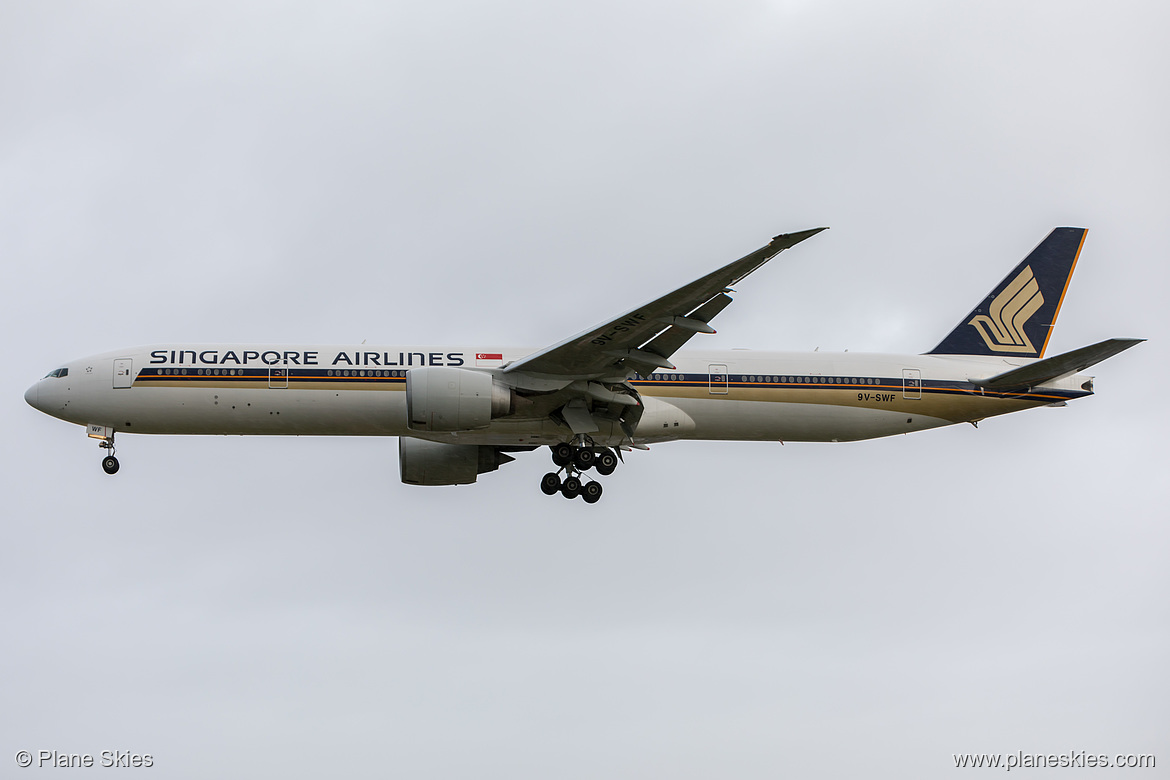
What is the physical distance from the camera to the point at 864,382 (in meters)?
33.4

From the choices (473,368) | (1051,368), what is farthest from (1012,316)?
(473,368)

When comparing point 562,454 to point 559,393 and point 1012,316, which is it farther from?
point 1012,316

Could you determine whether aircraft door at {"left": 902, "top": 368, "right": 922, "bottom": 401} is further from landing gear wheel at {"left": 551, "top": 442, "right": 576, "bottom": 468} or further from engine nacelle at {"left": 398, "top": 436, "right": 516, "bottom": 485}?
engine nacelle at {"left": 398, "top": 436, "right": 516, "bottom": 485}

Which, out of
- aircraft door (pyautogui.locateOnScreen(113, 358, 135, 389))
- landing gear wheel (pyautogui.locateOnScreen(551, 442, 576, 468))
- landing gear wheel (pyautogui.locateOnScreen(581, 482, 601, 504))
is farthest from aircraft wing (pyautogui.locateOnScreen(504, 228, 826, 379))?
aircraft door (pyautogui.locateOnScreen(113, 358, 135, 389))

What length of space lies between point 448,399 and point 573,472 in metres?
5.15

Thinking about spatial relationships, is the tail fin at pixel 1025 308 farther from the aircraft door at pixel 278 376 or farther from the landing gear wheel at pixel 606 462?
the aircraft door at pixel 278 376

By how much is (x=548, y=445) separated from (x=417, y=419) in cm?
543

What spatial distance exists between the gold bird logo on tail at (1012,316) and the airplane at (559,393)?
1.35 metres

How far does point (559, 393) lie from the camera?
31.2 metres

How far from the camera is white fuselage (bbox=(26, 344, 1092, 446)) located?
104 ft

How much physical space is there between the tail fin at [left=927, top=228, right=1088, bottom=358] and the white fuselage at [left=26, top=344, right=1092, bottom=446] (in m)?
2.12

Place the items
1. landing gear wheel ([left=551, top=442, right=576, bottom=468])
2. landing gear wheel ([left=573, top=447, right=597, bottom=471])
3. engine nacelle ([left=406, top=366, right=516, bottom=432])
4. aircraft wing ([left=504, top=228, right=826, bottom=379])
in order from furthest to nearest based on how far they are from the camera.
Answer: landing gear wheel ([left=551, top=442, right=576, bottom=468]), landing gear wheel ([left=573, top=447, right=597, bottom=471]), engine nacelle ([left=406, top=366, right=516, bottom=432]), aircraft wing ([left=504, top=228, right=826, bottom=379])

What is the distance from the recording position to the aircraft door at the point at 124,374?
32000 mm

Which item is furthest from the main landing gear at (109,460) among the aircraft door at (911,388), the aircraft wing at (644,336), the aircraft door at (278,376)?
the aircraft door at (911,388)
